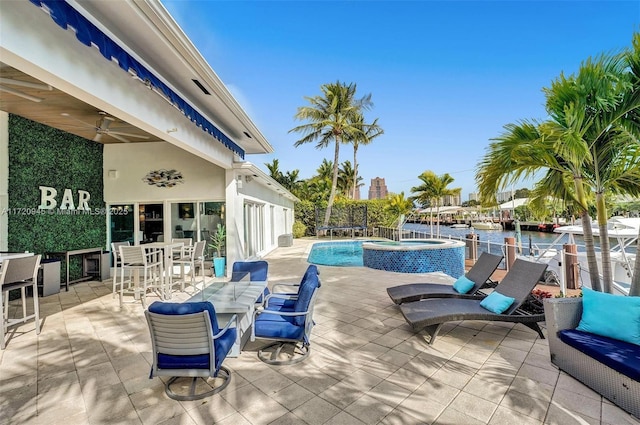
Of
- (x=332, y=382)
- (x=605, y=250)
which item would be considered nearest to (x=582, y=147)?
(x=605, y=250)

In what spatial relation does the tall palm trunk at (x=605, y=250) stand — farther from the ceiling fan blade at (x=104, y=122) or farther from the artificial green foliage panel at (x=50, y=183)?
the artificial green foliage panel at (x=50, y=183)

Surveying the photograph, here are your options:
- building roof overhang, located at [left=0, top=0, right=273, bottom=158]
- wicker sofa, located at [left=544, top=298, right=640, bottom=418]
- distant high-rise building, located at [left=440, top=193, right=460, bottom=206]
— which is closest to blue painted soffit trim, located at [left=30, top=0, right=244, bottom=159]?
building roof overhang, located at [left=0, top=0, right=273, bottom=158]

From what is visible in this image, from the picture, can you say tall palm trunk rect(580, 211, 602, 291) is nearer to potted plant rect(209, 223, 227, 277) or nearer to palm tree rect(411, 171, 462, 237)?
potted plant rect(209, 223, 227, 277)

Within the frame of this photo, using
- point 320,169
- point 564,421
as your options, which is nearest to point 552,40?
point 564,421

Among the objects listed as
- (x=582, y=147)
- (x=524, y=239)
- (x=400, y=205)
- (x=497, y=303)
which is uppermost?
(x=400, y=205)

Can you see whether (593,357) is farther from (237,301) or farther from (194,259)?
(194,259)

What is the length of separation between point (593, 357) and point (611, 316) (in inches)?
22.8

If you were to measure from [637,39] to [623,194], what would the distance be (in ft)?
7.17

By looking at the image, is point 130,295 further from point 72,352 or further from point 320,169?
point 320,169

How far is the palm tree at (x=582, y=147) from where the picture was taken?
134 inches

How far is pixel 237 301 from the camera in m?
3.85

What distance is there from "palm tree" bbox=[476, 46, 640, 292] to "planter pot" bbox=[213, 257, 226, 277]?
686cm

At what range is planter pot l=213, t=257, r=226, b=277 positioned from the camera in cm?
855

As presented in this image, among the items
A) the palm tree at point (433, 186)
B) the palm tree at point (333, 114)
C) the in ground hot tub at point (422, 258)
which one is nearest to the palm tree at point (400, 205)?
the palm tree at point (433, 186)
